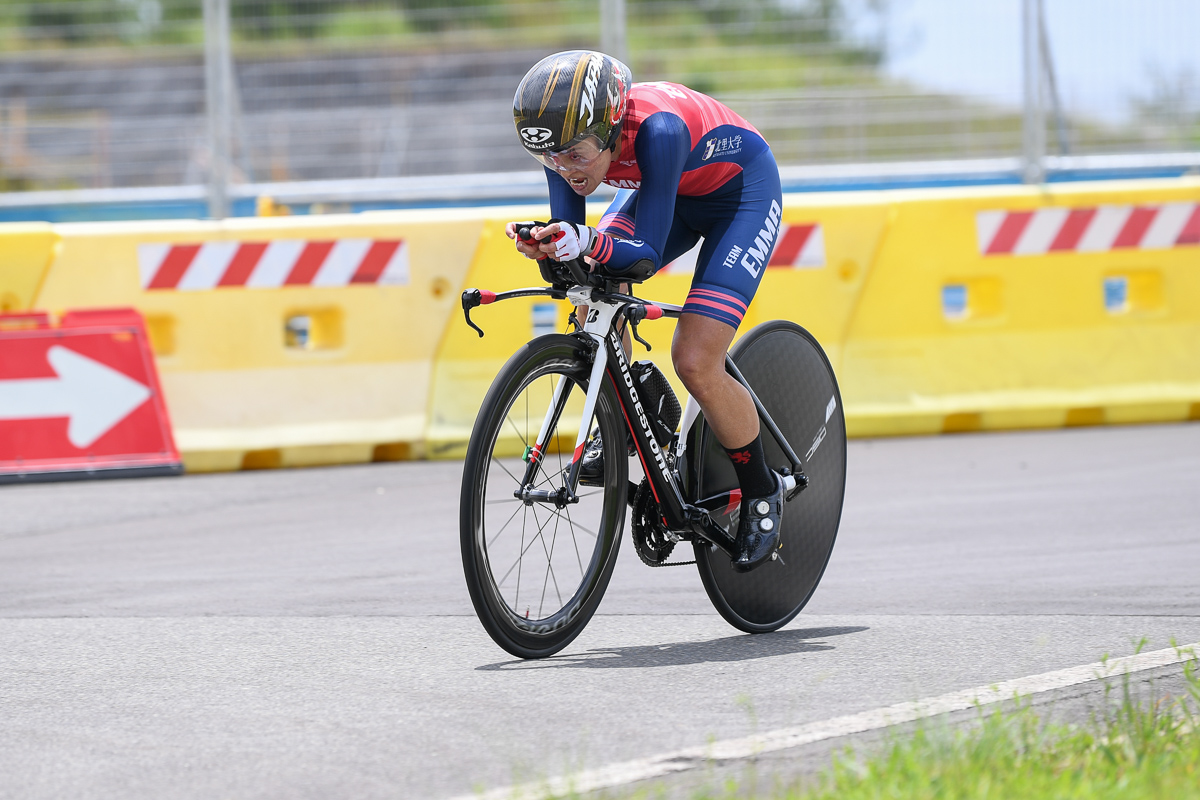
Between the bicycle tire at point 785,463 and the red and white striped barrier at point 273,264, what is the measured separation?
13.8 feet

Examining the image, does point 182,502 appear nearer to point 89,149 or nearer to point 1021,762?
point 1021,762

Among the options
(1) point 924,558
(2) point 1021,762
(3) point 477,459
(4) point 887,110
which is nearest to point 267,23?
(4) point 887,110

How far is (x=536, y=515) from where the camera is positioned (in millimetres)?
4434

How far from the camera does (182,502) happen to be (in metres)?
7.72

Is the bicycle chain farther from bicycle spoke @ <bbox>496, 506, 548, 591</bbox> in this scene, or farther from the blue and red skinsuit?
the blue and red skinsuit

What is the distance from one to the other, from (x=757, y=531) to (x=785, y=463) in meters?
0.36

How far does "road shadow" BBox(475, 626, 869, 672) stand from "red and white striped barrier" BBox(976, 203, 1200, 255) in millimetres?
5202

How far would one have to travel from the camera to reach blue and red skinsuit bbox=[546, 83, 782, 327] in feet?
13.8

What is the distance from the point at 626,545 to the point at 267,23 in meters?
6.48

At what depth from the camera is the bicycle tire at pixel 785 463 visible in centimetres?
462

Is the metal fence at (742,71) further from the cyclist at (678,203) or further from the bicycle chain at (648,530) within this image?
the bicycle chain at (648,530)

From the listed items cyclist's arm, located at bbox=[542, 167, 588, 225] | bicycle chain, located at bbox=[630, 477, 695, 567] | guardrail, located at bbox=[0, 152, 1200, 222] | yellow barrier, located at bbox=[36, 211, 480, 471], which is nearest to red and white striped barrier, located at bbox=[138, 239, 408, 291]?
yellow barrier, located at bbox=[36, 211, 480, 471]

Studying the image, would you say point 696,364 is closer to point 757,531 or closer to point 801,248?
point 757,531

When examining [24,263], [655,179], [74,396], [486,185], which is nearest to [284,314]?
[74,396]
